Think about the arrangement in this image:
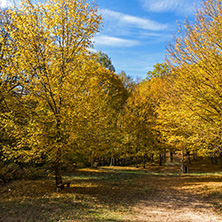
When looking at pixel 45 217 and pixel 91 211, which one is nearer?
pixel 45 217

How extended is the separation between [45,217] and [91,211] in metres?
1.86

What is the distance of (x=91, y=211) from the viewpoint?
8.04 m

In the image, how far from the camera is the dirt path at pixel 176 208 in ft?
25.3

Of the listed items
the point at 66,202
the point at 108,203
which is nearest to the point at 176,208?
the point at 108,203

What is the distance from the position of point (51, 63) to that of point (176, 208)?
9.54 m

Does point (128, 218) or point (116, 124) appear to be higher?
point (116, 124)

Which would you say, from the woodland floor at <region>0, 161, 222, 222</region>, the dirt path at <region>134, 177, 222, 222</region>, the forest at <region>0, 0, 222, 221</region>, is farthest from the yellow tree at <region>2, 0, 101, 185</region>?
the dirt path at <region>134, 177, 222, 222</region>

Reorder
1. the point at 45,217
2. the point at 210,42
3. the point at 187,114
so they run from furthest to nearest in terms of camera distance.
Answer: the point at 187,114 → the point at 210,42 → the point at 45,217

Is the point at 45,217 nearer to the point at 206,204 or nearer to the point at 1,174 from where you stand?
the point at 1,174

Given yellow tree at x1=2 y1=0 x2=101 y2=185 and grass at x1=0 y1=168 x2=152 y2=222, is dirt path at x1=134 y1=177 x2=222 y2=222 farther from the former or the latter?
yellow tree at x1=2 y1=0 x2=101 y2=185

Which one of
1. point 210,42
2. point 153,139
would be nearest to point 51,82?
point 210,42

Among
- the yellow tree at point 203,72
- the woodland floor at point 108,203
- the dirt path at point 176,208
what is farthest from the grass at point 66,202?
the yellow tree at point 203,72

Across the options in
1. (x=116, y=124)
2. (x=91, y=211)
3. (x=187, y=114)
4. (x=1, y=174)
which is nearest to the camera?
(x=91, y=211)

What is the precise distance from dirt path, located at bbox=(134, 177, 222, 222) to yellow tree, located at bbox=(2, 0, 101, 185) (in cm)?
483
